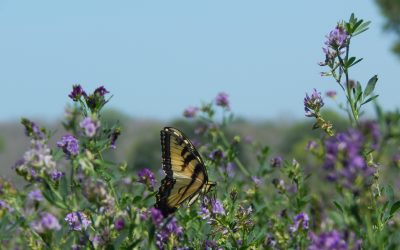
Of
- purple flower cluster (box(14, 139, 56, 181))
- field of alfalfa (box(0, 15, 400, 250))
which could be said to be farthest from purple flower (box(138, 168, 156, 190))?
purple flower cluster (box(14, 139, 56, 181))

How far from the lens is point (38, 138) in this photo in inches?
112

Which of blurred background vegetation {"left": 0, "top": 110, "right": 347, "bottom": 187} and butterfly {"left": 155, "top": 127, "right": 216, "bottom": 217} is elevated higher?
butterfly {"left": 155, "top": 127, "right": 216, "bottom": 217}

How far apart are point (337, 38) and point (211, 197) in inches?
44.3

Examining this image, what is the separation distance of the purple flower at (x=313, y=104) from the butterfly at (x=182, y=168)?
2.70ft

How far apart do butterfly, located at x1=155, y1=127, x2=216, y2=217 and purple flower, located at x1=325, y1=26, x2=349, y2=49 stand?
1.21 m

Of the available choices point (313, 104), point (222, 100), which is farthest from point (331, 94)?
point (222, 100)

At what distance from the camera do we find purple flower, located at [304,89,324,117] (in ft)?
13.1

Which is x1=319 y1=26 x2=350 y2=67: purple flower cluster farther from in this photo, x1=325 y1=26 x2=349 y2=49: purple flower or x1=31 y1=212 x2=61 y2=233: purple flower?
x1=31 y1=212 x2=61 y2=233: purple flower

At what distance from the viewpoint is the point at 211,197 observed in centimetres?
403

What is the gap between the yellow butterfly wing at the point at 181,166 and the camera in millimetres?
4465

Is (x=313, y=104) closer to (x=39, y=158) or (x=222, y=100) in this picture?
(x=39, y=158)

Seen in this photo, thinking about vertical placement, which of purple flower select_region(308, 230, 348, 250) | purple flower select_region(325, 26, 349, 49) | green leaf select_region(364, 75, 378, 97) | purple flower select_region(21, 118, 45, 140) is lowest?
purple flower select_region(308, 230, 348, 250)

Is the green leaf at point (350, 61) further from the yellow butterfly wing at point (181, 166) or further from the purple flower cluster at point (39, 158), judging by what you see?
the purple flower cluster at point (39, 158)

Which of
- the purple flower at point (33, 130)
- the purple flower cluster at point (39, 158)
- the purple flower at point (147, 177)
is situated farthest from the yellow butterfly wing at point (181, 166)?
the purple flower cluster at point (39, 158)
